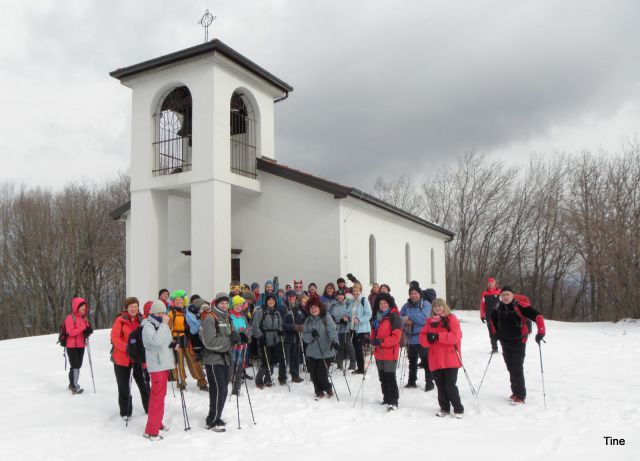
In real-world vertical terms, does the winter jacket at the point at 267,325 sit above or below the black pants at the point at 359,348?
above

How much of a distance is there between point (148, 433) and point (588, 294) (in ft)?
137

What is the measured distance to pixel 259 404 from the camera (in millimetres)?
8602

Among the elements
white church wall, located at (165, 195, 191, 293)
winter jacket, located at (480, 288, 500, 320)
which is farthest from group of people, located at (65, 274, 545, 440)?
white church wall, located at (165, 195, 191, 293)

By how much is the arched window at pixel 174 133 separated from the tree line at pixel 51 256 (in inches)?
911

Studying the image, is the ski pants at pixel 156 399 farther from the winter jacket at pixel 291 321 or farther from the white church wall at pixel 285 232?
the white church wall at pixel 285 232

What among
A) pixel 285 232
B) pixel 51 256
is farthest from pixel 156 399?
pixel 51 256

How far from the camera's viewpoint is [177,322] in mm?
9586

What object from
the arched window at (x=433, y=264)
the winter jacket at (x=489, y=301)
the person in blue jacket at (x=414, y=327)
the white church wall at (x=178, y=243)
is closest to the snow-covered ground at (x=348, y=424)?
the person in blue jacket at (x=414, y=327)

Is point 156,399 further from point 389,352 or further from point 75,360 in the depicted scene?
point 389,352

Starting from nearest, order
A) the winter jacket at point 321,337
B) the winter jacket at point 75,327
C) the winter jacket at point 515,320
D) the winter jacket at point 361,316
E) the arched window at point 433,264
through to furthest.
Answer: the winter jacket at point 515,320, the winter jacket at point 321,337, the winter jacket at point 75,327, the winter jacket at point 361,316, the arched window at point 433,264

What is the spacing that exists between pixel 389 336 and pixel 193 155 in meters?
9.68

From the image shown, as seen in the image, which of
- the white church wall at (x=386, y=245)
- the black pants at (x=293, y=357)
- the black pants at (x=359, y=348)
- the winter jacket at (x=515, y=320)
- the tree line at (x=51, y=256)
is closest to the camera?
the winter jacket at (x=515, y=320)

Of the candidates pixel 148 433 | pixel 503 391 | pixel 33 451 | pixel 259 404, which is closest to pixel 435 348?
pixel 503 391

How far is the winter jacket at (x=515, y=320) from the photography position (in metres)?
7.88
